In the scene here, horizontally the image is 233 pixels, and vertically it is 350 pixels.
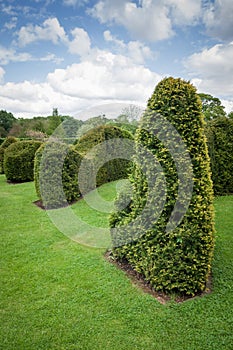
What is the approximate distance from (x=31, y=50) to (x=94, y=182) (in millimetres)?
5921

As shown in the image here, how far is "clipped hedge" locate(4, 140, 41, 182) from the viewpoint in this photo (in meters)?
14.1

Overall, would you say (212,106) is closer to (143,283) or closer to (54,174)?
(54,174)

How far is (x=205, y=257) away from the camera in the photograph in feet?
10.8

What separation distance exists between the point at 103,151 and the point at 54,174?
3.55m

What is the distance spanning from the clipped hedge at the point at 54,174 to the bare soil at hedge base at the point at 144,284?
429cm

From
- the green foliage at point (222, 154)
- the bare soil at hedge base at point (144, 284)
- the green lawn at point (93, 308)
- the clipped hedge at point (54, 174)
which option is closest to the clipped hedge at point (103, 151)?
the clipped hedge at point (54, 174)

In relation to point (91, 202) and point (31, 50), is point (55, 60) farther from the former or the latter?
point (91, 202)

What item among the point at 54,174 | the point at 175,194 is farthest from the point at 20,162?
the point at 175,194

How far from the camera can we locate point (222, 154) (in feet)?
29.1

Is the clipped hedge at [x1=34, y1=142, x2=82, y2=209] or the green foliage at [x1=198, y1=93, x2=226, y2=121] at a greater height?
the green foliage at [x1=198, y1=93, x2=226, y2=121]

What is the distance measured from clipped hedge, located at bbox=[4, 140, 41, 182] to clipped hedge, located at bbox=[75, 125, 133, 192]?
4562 millimetres

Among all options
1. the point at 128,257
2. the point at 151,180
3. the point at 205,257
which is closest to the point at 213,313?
the point at 205,257

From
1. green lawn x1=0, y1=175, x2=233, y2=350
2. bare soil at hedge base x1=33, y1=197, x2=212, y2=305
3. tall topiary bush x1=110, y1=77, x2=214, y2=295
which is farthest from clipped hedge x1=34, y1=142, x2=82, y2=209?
tall topiary bush x1=110, y1=77, x2=214, y2=295

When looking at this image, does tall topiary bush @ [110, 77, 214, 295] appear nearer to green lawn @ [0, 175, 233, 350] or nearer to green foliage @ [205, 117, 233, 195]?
green lawn @ [0, 175, 233, 350]
